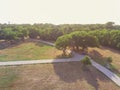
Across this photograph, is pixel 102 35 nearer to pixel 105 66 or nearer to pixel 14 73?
pixel 105 66

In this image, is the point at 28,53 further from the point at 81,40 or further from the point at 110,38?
the point at 110,38

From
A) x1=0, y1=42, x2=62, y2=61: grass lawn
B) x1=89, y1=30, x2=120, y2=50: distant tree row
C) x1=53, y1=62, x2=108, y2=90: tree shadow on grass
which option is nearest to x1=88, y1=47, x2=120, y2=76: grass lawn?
x1=89, y1=30, x2=120, y2=50: distant tree row

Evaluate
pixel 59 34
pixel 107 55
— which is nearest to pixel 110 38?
pixel 107 55

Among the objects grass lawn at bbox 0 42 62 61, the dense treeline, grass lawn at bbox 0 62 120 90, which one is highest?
the dense treeline

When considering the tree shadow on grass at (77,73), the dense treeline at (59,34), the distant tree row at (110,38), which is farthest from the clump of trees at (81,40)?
the tree shadow on grass at (77,73)

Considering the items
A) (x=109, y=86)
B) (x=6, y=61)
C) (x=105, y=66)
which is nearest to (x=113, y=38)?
(x=105, y=66)

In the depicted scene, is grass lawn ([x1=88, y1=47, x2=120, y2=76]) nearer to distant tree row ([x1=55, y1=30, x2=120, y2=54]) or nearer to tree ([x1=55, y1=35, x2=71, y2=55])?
distant tree row ([x1=55, y1=30, x2=120, y2=54])

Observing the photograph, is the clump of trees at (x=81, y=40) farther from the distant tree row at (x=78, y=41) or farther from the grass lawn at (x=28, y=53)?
the grass lawn at (x=28, y=53)
